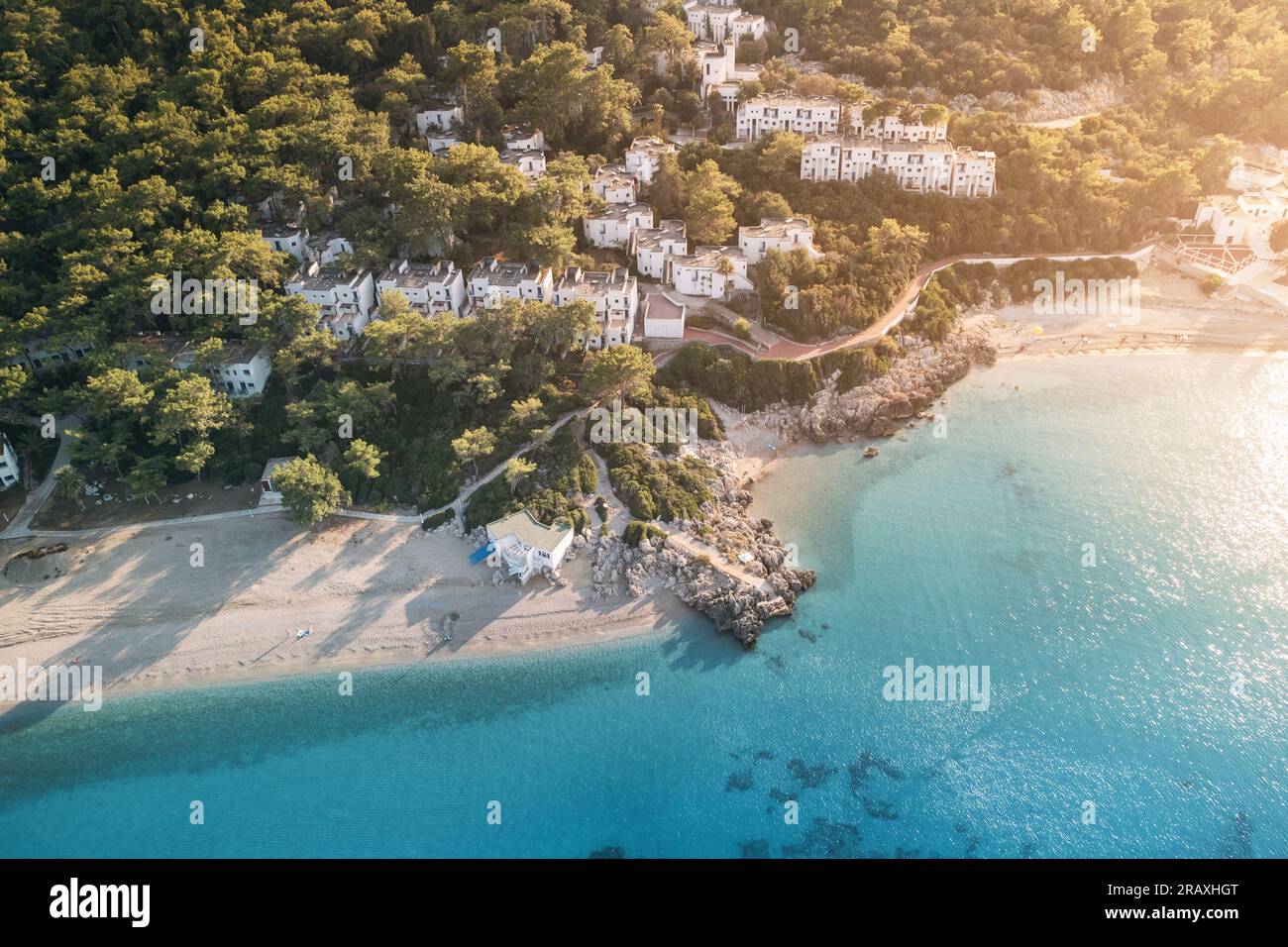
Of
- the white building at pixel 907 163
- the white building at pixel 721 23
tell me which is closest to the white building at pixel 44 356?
the white building at pixel 907 163

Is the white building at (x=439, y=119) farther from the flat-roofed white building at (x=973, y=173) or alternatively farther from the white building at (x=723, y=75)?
the flat-roofed white building at (x=973, y=173)

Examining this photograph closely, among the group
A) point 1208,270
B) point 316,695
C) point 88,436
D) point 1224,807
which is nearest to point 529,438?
point 316,695

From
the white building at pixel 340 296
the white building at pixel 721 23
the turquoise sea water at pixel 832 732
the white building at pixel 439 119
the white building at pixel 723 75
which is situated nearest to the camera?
the turquoise sea water at pixel 832 732

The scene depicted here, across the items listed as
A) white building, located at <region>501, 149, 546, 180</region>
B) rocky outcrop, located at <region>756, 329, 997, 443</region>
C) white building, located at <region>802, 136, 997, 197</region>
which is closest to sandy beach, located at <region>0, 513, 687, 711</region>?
rocky outcrop, located at <region>756, 329, 997, 443</region>

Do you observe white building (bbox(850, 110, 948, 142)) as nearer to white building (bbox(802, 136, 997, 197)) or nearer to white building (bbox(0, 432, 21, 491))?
white building (bbox(802, 136, 997, 197))

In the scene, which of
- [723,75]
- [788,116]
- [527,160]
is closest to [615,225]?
[527,160]

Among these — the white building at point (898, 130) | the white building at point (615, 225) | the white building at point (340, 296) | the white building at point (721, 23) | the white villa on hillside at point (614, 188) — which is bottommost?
the white building at point (340, 296)

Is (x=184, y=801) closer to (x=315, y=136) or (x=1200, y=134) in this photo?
(x=315, y=136)
